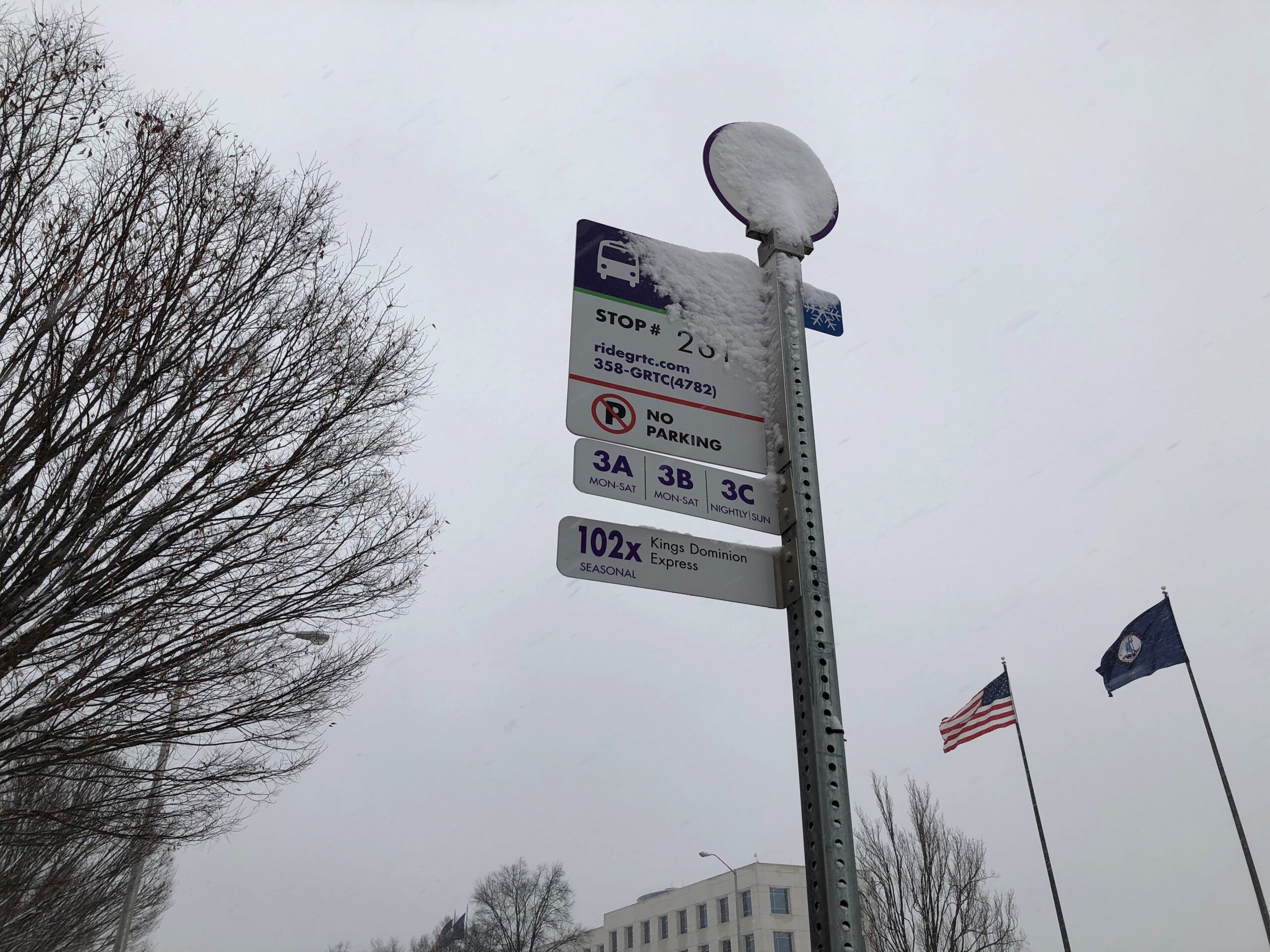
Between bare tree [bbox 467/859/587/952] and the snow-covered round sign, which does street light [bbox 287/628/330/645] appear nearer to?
the snow-covered round sign

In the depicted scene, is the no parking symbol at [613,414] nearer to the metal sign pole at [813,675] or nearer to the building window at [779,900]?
the metal sign pole at [813,675]

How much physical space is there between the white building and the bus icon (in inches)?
1709

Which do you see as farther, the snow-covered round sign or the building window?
the building window

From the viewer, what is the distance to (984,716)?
747 inches

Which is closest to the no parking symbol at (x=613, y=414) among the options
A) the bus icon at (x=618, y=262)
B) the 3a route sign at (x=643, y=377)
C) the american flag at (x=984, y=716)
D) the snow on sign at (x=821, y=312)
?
the 3a route sign at (x=643, y=377)

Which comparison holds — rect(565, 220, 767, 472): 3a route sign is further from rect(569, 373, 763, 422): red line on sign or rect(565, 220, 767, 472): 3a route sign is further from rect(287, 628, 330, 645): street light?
rect(287, 628, 330, 645): street light

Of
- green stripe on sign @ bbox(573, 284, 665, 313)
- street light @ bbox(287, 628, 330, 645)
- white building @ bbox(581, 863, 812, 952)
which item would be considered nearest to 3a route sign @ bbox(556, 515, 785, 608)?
green stripe on sign @ bbox(573, 284, 665, 313)

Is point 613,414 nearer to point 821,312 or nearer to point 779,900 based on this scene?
point 821,312

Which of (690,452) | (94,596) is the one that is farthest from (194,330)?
(690,452)

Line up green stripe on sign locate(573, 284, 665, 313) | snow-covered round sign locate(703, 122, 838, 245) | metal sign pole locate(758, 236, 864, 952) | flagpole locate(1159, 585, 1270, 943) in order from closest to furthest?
metal sign pole locate(758, 236, 864, 952) < green stripe on sign locate(573, 284, 665, 313) < snow-covered round sign locate(703, 122, 838, 245) < flagpole locate(1159, 585, 1270, 943)

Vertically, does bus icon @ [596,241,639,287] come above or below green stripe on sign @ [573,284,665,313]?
above

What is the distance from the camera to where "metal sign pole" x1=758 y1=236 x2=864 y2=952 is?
2051 millimetres

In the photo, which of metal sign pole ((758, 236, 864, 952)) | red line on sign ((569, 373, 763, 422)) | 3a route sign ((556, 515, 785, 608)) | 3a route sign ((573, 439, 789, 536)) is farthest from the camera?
red line on sign ((569, 373, 763, 422))

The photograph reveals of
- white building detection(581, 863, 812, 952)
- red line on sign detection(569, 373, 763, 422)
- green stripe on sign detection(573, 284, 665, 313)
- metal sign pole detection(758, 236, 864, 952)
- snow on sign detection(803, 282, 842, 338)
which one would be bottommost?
metal sign pole detection(758, 236, 864, 952)
